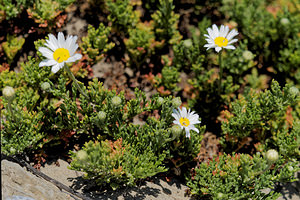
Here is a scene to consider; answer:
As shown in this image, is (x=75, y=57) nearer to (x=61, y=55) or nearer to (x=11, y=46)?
(x=61, y=55)

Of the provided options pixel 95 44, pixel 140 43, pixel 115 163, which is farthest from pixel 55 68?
pixel 140 43

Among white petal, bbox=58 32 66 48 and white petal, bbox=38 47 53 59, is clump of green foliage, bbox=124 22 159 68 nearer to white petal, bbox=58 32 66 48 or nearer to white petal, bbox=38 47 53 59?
white petal, bbox=58 32 66 48

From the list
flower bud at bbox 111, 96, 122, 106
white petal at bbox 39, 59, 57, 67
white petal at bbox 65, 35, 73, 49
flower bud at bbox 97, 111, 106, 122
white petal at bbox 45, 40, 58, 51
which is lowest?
flower bud at bbox 97, 111, 106, 122

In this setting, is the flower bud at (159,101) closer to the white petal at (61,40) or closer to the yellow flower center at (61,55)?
the yellow flower center at (61,55)

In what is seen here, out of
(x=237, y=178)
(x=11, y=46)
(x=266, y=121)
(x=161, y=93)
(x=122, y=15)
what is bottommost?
(x=237, y=178)

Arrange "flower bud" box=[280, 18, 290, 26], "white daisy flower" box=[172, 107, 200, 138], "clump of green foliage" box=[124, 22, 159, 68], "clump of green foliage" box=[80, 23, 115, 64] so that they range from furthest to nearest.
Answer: "flower bud" box=[280, 18, 290, 26] → "clump of green foliage" box=[124, 22, 159, 68] → "clump of green foliage" box=[80, 23, 115, 64] → "white daisy flower" box=[172, 107, 200, 138]

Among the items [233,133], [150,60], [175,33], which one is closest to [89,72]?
[150,60]

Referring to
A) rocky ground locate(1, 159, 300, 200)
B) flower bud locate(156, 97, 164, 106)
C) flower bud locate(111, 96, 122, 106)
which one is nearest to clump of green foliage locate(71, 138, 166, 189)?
rocky ground locate(1, 159, 300, 200)
